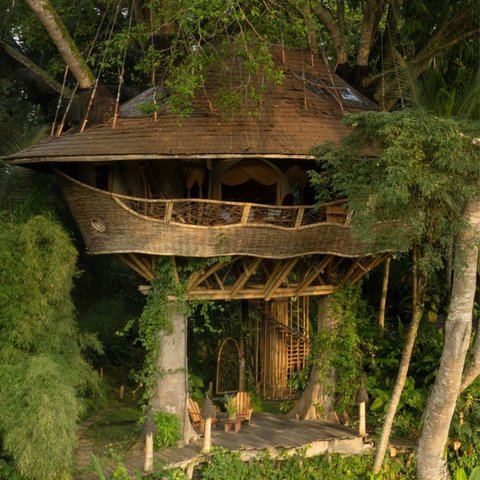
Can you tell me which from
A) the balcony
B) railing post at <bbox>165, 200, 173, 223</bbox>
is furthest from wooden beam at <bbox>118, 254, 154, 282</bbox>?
railing post at <bbox>165, 200, 173, 223</bbox>

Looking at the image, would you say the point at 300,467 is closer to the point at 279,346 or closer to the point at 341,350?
the point at 341,350

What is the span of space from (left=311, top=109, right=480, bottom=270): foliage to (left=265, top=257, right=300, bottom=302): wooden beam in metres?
2.02

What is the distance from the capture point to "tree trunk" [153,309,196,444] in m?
12.7

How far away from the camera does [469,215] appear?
1136 cm

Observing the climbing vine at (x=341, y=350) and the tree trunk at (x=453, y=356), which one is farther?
the climbing vine at (x=341, y=350)

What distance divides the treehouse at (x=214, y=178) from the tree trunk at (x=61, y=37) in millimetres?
820

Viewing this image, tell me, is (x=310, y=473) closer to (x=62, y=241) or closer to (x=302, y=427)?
(x=302, y=427)

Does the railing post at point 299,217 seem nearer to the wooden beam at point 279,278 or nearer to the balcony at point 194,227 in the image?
the balcony at point 194,227

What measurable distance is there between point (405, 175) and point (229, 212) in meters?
3.39

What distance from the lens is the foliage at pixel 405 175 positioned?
977cm

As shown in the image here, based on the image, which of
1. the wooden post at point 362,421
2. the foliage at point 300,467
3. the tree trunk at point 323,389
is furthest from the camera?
the tree trunk at point 323,389

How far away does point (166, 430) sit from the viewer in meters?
12.4

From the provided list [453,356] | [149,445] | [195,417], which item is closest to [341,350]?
[453,356]

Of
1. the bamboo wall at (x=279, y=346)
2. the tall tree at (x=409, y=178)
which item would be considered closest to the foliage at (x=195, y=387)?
the bamboo wall at (x=279, y=346)
